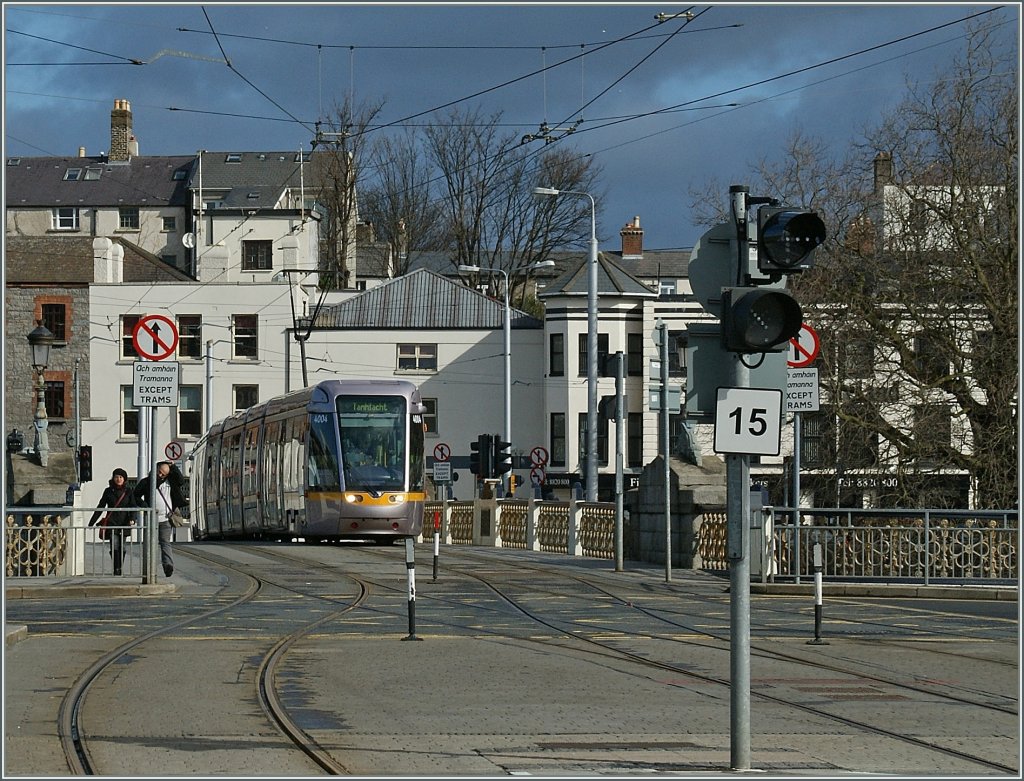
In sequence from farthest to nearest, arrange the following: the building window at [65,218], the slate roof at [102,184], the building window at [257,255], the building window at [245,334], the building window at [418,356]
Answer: the building window at [65,218] < the slate roof at [102,184] < the building window at [257,255] < the building window at [418,356] < the building window at [245,334]

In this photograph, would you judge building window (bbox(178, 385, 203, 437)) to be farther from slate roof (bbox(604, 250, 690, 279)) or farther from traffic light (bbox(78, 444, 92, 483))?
slate roof (bbox(604, 250, 690, 279))

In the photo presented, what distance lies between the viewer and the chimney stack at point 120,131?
91.8 meters

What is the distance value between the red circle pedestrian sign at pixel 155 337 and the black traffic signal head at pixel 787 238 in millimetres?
13027

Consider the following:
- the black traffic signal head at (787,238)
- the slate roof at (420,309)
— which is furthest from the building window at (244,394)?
the black traffic signal head at (787,238)

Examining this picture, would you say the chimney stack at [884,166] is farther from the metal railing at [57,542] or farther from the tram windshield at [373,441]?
the metal railing at [57,542]

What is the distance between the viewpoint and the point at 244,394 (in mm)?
66625

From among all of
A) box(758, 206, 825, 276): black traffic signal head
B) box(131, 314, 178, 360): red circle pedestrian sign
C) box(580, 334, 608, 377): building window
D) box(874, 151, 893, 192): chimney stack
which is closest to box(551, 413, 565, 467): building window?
box(580, 334, 608, 377): building window

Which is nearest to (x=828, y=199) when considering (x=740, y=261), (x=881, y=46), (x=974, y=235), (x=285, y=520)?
(x=974, y=235)

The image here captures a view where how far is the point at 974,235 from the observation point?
30.3 meters

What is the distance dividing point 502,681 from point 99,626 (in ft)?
19.8

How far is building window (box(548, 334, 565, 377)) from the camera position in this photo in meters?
66.1

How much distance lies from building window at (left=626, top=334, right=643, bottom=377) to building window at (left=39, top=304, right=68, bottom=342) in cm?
2350

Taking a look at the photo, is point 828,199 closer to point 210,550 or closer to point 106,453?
point 210,550

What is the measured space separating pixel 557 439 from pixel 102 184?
37075 mm
